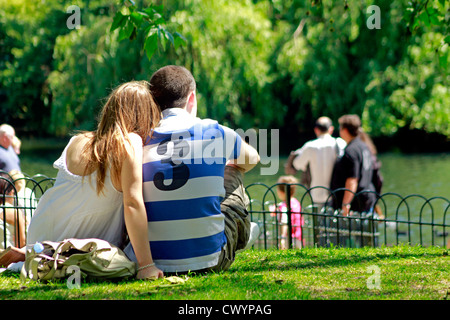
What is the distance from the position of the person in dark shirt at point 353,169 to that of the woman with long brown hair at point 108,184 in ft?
12.3

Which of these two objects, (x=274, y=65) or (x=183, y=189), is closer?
(x=183, y=189)

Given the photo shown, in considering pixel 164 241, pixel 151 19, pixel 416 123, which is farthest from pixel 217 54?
pixel 164 241

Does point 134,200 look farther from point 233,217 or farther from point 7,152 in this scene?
point 7,152

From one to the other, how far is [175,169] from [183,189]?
0.12m

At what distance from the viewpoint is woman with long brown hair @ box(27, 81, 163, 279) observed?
346 cm

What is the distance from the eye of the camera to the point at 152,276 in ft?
11.5

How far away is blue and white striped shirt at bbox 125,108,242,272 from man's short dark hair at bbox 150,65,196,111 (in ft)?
0.43

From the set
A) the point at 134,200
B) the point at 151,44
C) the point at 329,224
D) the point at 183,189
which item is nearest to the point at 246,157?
the point at 183,189

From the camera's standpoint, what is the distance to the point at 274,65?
19797mm

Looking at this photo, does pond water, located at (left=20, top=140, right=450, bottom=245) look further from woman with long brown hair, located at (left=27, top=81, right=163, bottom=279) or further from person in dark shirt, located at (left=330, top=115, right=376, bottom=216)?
woman with long brown hair, located at (left=27, top=81, right=163, bottom=279)

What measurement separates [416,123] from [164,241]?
1617 centimetres

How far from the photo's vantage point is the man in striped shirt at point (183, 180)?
11.7 feet
